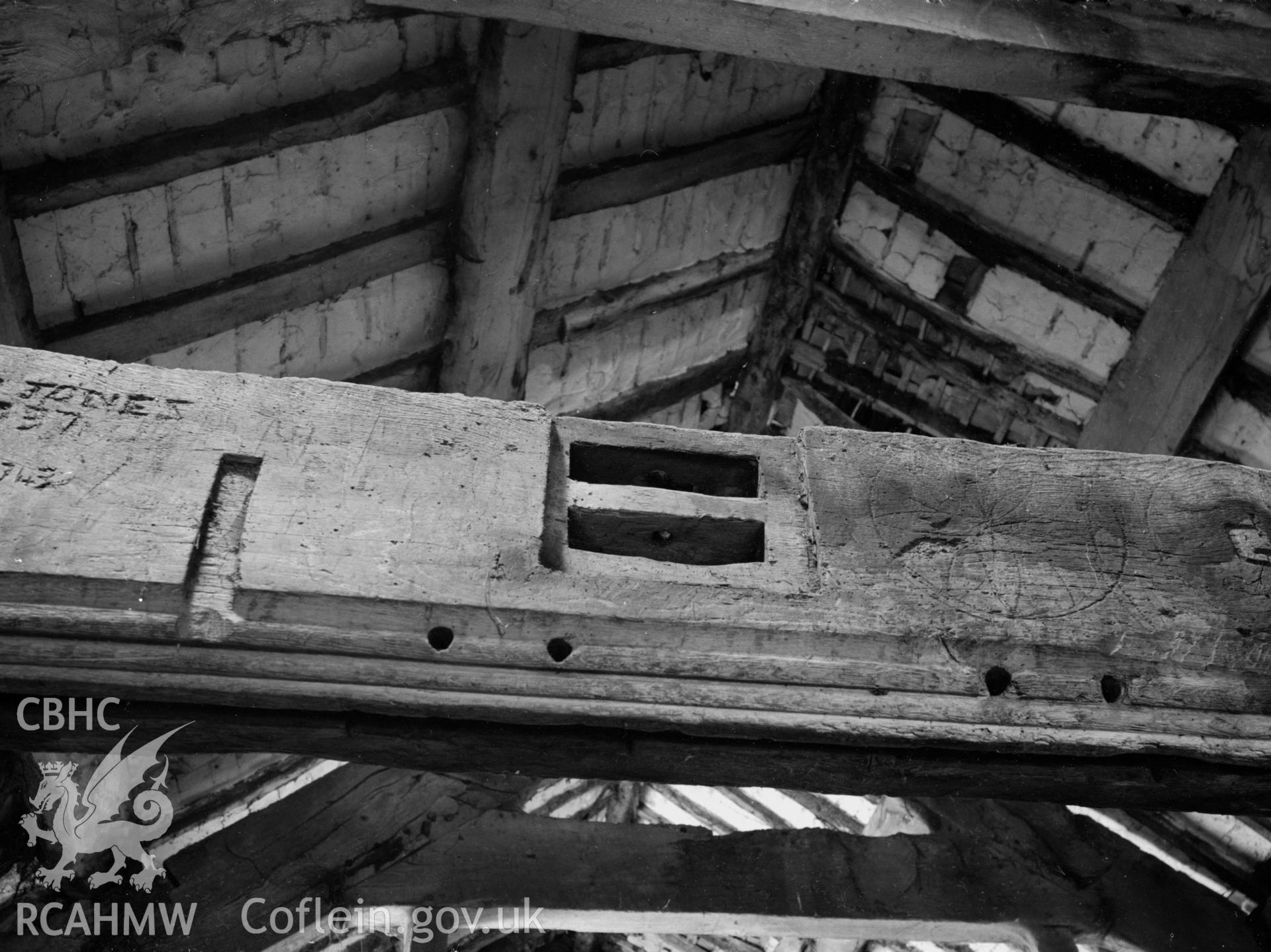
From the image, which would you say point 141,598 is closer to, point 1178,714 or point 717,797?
point 1178,714

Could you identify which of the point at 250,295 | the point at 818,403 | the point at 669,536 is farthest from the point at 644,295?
the point at 669,536

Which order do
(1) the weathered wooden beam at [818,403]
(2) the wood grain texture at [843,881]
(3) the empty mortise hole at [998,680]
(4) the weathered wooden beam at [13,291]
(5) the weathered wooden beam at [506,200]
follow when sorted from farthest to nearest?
(1) the weathered wooden beam at [818,403] < (5) the weathered wooden beam at [506,200] < (4) the weathered wooden beam at [13,291] < (2) the wood grain texture at [843,881] < (3) the empty mortise hole at [998,680]

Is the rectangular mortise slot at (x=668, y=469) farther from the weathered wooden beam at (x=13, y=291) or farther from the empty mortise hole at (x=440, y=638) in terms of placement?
the weathered wooden beam at (x=13, y=291)

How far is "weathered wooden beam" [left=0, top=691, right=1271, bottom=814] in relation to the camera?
5.46 ft

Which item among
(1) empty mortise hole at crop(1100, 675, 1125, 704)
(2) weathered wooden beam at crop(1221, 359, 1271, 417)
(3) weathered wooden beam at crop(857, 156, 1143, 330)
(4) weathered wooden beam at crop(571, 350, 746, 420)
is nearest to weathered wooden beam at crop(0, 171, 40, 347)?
(4) weathered wooden beam at crop(571, 350, 746, 420)

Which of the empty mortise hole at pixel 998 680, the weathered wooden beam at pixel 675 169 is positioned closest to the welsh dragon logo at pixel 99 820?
the empty mortise hole at pixel 998 680

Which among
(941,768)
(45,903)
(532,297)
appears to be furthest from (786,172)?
(45,903)

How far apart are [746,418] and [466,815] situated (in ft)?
9.20

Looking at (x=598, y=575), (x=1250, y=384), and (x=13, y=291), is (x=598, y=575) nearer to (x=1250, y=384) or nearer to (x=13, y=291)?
(x=13, y=291)

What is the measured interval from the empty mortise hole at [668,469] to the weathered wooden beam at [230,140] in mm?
1561

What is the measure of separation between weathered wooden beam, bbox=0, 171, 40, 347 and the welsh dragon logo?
103cm

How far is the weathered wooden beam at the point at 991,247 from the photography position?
364 cm

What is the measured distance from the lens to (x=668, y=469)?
180 cm

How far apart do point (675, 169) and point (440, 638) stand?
2535 mm
